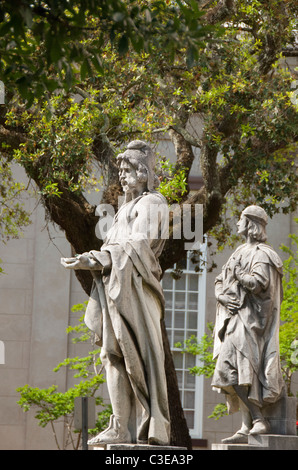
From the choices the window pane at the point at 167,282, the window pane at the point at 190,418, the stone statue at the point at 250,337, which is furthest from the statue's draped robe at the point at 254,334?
the window pane at the point at 167,282

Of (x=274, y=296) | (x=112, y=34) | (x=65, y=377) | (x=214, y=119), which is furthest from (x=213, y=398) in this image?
(x=112, y=34)

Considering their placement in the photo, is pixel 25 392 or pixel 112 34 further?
pixel 25 392

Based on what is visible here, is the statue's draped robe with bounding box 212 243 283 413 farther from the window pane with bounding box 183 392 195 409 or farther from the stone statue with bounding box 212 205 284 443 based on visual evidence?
the window pane with bounding box 183 392 195 409

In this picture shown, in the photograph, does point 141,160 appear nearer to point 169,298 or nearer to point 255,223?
point 255,223

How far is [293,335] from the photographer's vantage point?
777 inches

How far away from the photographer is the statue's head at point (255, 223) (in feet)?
38.2

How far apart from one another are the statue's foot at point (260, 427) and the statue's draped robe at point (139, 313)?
97.2 inches

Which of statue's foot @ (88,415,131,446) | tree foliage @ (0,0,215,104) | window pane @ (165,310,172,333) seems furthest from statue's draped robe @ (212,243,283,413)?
window pane @ (165,310,172,333)

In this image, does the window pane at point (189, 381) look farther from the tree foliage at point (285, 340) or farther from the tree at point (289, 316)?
the tree at point (289, 316)

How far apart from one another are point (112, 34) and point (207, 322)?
17.1 meters

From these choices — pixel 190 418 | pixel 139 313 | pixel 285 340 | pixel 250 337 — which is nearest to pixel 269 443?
pixel 250 337

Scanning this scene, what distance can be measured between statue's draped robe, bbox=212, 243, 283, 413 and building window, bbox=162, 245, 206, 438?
11.8 meters

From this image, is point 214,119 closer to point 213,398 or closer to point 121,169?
point 121,169
